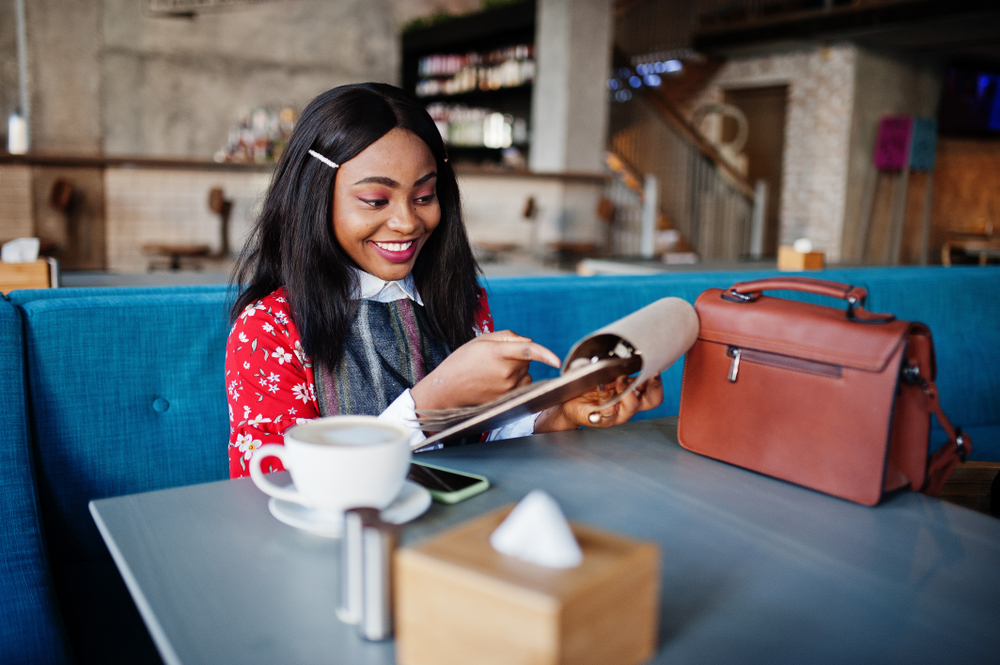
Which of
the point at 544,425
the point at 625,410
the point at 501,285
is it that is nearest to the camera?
the point at 625,410

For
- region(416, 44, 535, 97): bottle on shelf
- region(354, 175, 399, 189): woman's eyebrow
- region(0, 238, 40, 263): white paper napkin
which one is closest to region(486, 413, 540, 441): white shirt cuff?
region(354, 175, 399, 189): woman's eyebrow

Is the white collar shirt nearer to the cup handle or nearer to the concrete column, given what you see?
the cup handle

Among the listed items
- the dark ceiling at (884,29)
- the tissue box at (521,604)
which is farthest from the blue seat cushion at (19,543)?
the dark ceiling at (884,29)

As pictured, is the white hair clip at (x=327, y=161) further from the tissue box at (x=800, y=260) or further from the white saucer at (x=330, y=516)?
the tissue box at (x=800, y=260)

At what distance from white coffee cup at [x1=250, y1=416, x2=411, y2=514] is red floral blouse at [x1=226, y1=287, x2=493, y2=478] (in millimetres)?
392

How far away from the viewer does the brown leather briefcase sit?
0.92m

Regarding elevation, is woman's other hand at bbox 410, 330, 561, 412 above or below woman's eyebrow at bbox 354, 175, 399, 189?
below

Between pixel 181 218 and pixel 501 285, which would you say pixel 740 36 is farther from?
pixel 501 285

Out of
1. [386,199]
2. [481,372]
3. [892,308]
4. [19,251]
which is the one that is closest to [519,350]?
[481,372]

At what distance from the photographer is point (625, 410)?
1130mm

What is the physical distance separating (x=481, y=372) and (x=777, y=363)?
0.40 meters

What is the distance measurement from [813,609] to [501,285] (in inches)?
57.3

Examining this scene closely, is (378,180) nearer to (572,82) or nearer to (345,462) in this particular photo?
(345,462)

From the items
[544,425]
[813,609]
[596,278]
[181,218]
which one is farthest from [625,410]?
[181,218]
